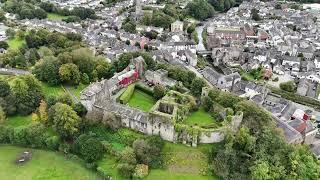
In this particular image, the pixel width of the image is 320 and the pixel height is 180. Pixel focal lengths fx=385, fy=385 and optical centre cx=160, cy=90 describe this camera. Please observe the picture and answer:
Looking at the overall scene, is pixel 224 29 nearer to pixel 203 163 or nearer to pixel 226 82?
pixel 226 82

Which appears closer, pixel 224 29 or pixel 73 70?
pixel 73 70

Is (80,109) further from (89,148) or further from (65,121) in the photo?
(89,148)

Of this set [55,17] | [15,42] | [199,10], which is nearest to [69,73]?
[15,42]

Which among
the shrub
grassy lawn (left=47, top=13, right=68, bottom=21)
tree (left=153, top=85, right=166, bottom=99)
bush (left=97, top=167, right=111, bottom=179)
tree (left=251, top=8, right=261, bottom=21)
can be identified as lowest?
bush (left=97, top=167, right=111, bottom=179)

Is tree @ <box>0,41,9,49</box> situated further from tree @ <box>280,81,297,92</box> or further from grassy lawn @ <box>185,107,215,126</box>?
tree @ <box>280,81,297,92</box>

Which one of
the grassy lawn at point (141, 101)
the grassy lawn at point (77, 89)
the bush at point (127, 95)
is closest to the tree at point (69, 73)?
the grassy lawn at point (77, 89)

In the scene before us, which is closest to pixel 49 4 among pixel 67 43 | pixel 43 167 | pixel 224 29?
pixel 67 43

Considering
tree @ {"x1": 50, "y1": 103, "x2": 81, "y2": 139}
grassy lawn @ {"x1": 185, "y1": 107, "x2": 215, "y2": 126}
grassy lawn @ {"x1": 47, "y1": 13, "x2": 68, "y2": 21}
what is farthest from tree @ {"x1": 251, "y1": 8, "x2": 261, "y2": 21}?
tree @ {"x1": 50, "y1": 103, "x2": 81, "y2": 139}
